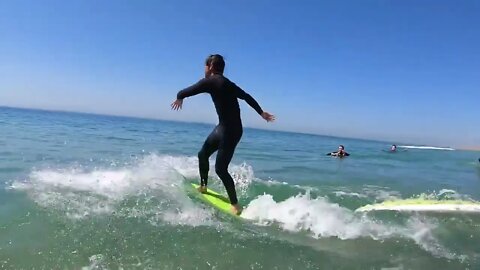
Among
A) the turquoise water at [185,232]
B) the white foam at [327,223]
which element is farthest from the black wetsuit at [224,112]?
the turquoise water at [185,232]

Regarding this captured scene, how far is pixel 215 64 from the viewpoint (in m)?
6.13

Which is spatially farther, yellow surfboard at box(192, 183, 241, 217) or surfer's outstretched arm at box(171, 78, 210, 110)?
yellow surfboard at box(192, 183, 241, 217)

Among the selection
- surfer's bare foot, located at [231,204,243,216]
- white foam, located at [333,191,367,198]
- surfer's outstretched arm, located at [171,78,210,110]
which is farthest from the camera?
white foam, located at [333,191,367,198]

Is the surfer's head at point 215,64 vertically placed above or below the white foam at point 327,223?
above

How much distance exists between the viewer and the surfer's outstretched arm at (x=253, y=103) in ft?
20.2

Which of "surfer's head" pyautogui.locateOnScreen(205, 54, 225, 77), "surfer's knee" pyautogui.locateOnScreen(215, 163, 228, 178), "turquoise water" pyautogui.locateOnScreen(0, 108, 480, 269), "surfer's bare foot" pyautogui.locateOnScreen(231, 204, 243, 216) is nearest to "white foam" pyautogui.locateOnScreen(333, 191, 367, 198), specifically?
"turquoise water" pyautogui.locateOnScreen(0, 108, 480, 269)

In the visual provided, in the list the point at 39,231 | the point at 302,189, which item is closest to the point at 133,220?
the point at 39,231

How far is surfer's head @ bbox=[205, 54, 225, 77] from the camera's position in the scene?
6125mm

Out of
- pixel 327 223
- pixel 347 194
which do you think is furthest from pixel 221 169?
pixel 347 194

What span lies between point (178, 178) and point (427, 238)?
171 inches

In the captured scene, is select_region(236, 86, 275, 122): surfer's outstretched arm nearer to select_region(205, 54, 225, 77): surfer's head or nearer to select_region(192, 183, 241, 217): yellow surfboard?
select_region(205, 54, 225, 77): surfer's head

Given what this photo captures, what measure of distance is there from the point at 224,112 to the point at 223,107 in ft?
0.25

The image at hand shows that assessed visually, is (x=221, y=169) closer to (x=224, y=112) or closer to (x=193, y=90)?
(x=224, y=112)

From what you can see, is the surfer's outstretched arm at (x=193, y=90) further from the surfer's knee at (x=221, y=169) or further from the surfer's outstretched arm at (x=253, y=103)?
the surfer's knee at (x=221, y=169)
